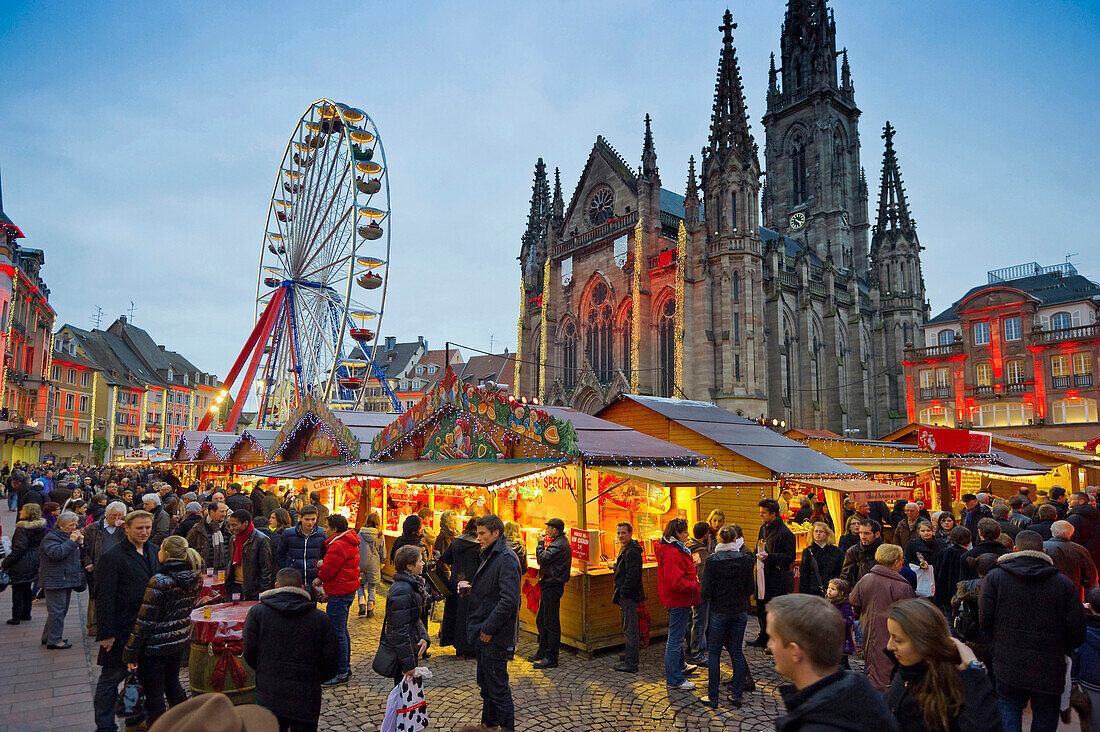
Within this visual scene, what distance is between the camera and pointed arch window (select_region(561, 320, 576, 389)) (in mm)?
42250

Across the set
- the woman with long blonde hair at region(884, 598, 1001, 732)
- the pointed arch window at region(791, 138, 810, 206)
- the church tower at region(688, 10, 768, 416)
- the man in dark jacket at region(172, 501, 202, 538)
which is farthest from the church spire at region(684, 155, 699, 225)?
the woman with long blonde hair at region(884, 598, 1001, 732)

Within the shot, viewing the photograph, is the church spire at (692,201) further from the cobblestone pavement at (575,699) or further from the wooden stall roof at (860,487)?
the cobblestone pavement at (575,699)

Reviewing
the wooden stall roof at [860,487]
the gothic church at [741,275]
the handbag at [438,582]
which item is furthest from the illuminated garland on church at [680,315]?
the handbag at [438,582]

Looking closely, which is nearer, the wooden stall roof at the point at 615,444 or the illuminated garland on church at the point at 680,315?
the wooden stall roof at the point at 615,444

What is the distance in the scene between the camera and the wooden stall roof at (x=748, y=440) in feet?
46.3

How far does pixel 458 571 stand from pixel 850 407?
42888 mm

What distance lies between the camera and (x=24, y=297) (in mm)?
39688

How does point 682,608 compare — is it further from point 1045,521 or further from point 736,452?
point 736,452

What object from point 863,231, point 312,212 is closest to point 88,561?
point 312,212

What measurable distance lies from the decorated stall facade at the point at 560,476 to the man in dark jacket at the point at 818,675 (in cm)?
688

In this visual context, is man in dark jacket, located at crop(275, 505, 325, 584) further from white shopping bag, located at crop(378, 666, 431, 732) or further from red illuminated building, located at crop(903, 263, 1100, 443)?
red illuminated building, located at crop(903, 263, 1100, 443)

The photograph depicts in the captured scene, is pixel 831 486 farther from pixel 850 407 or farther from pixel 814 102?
pixel 814 102

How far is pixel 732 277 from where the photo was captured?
35250mm

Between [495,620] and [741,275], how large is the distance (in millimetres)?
31739
